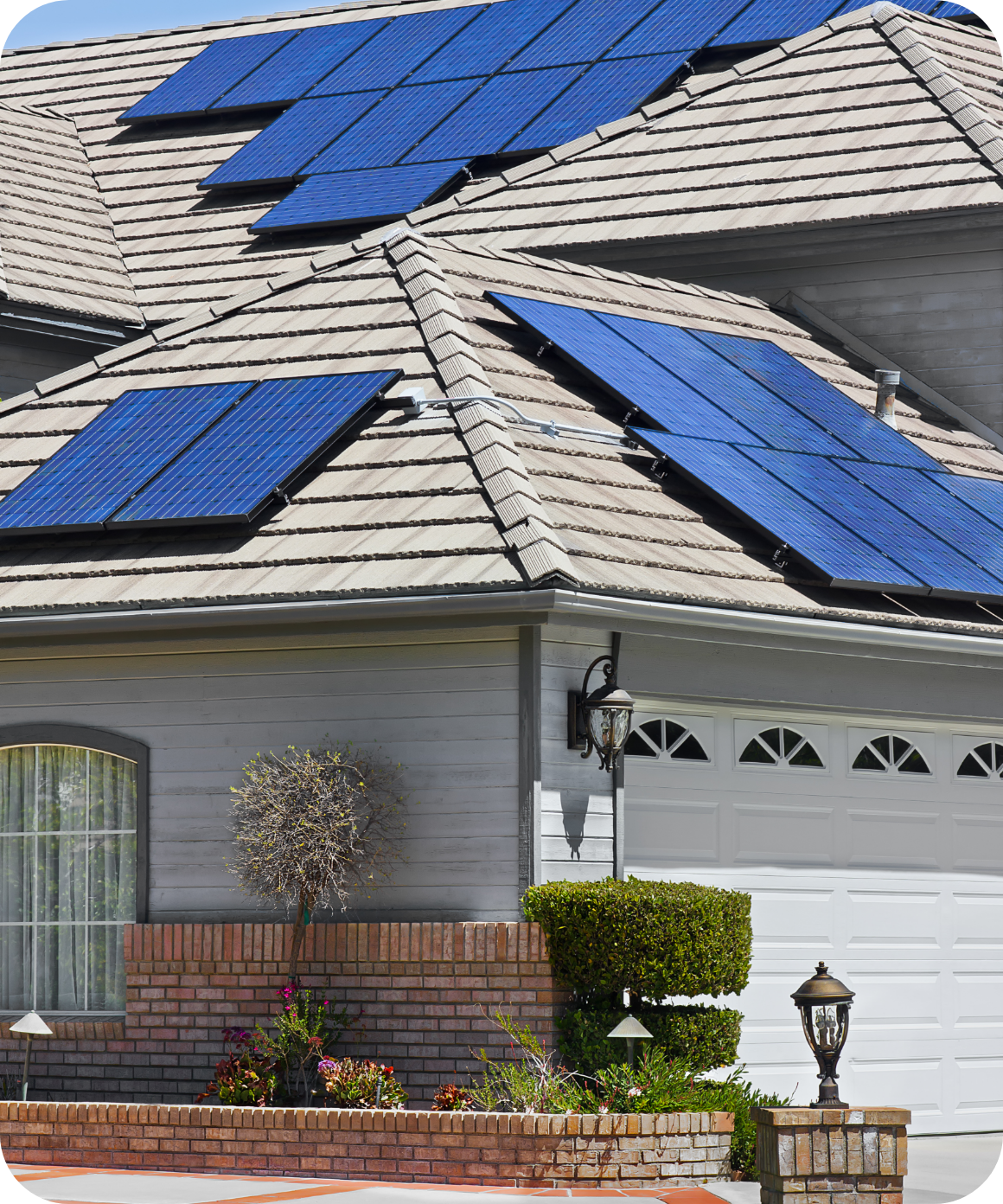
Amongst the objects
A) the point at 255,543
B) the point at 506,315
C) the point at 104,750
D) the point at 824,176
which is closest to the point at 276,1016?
the point at 104,750

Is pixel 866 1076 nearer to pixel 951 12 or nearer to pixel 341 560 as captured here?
pixel 341 560

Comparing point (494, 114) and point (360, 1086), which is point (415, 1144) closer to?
point (360, 1086)

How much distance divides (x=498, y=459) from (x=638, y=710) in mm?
1976

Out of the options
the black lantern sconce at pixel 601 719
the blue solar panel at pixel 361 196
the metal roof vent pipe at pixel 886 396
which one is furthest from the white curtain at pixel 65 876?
the blue solar panel at pixel 361 196

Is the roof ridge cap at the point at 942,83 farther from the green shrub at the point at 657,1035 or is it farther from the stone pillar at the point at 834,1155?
the stone pillar at the point at 834,1155

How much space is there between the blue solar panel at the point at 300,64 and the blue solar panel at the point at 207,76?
222 mm

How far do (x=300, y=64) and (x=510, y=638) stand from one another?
1355 cm

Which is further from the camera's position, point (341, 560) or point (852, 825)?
point (852, 825)

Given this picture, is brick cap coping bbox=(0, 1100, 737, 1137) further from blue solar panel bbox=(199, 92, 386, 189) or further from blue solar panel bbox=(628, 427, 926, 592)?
blue solar panel bbox=(199, 92, 386, 189)

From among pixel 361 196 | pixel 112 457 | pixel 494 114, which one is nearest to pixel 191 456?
pixel 112 457

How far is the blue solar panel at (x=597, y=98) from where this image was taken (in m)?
20.0

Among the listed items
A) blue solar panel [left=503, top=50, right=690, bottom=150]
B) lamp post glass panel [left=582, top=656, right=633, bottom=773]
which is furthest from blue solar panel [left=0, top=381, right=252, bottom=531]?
blue solar panel [left=503, top=50, right=690, bottom=150]

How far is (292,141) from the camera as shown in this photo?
21.3 metres

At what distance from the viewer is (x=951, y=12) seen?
2109 cm
